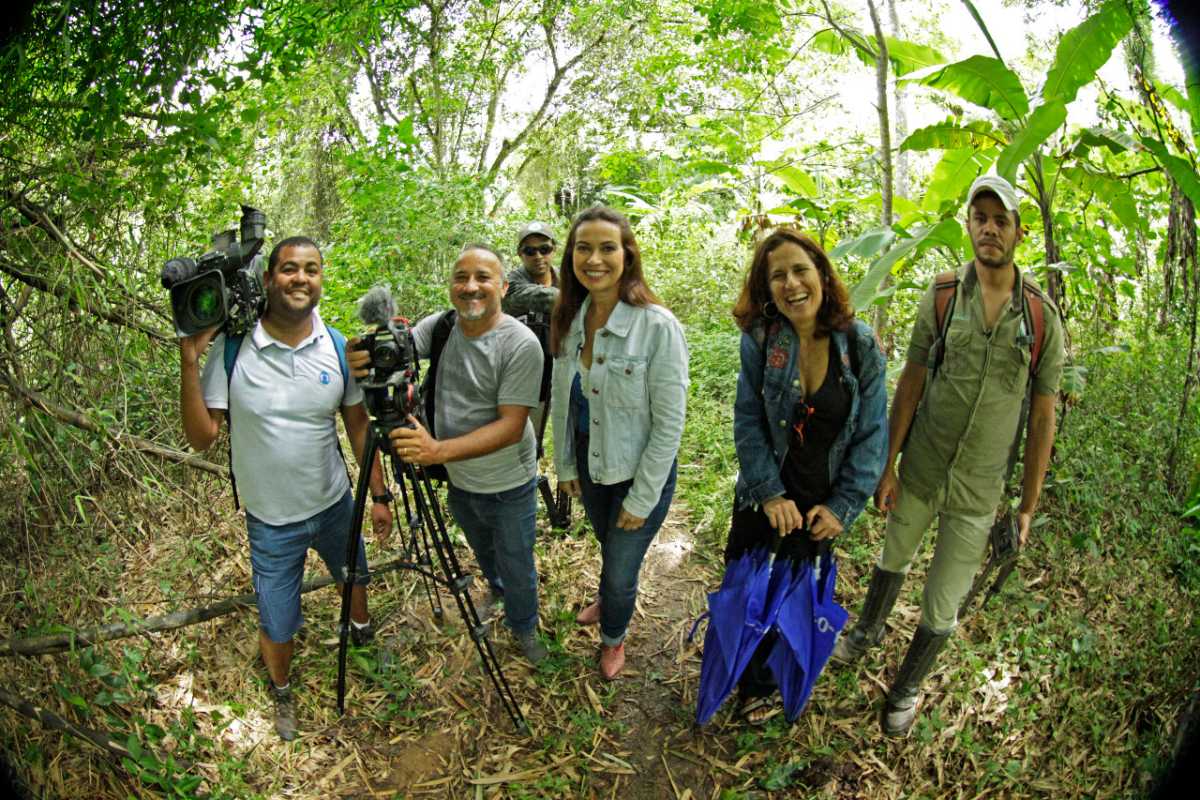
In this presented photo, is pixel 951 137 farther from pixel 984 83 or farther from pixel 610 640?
pixel 610 640

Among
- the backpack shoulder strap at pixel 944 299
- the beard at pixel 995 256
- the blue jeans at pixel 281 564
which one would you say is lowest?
the blue jeans at pixel 281 564

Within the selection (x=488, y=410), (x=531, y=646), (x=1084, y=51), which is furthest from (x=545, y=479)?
(x=1084, y=51)

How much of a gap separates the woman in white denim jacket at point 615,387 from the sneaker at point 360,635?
122 cm

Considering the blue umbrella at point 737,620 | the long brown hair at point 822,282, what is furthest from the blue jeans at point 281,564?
the long brown hair at point 822,282

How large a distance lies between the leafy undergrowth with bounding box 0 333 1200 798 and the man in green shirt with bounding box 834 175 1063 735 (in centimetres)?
39

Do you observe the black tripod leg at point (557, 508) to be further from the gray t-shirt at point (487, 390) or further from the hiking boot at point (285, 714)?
the hiking boot at point (285, 714)

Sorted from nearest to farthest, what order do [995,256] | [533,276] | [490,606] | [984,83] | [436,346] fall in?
1. [995,256]
2. [436,346]
3. [984,83]
4. [490,606]
5. [533,276]

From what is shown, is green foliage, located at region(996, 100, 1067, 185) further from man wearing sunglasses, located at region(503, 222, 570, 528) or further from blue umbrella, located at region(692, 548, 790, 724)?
man wearing sunglasses, located at region(503, 222, 570, 528)

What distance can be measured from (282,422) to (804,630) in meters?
2.03

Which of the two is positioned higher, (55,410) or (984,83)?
(984,83)

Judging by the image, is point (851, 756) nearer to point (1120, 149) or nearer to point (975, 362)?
point (975, 362)

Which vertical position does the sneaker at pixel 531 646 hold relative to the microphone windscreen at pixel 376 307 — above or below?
below

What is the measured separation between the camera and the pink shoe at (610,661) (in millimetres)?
2791

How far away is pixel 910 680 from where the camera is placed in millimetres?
2510
